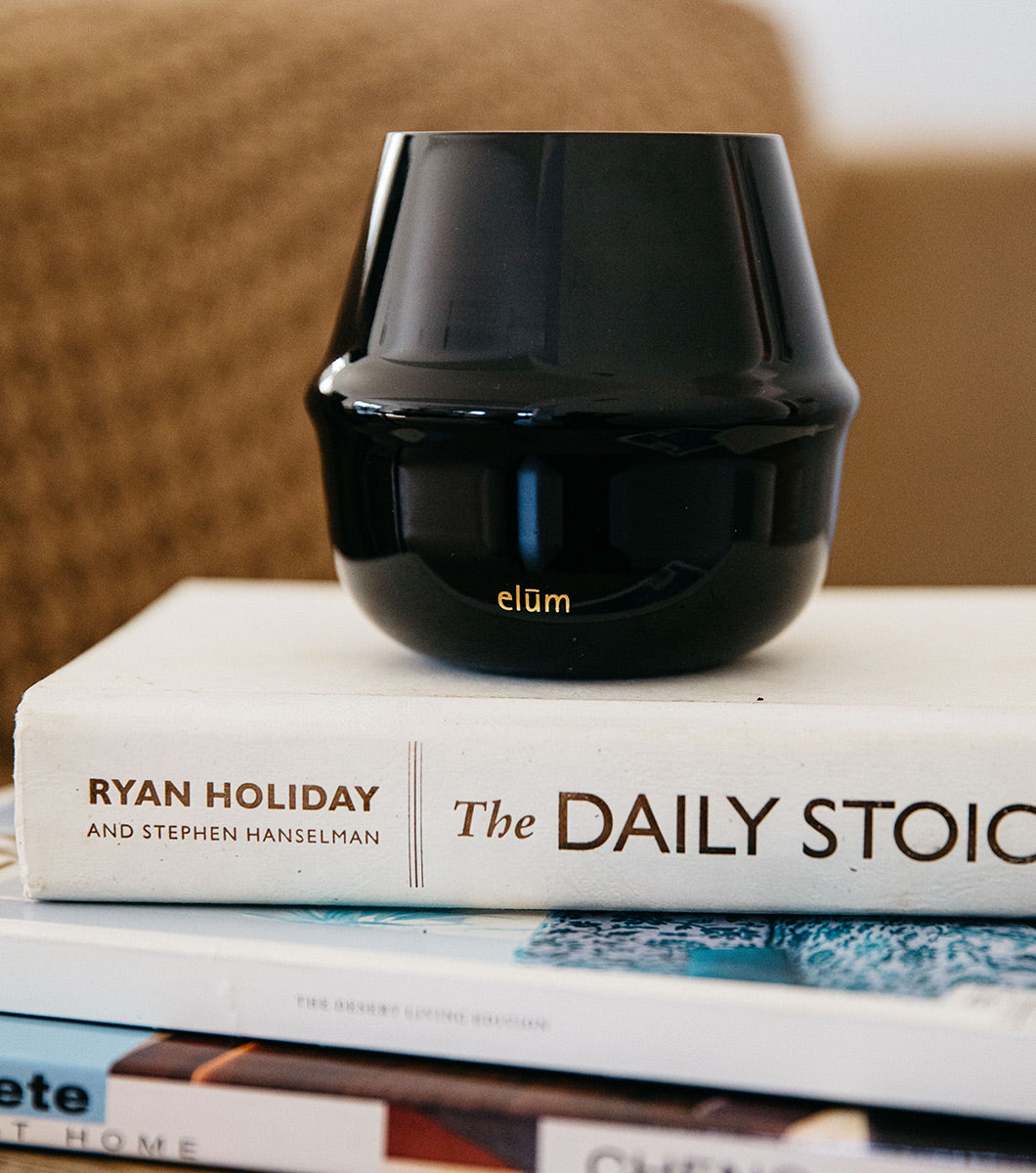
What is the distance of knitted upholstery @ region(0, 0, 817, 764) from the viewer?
708 millimetres

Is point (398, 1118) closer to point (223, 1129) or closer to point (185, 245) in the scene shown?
point (223, 1129)

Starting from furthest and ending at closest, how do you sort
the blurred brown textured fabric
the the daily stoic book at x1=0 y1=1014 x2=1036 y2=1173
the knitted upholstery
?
the blurred brown textured fabric < the knitted upholstery < the the daily stoic book at x1=0 y1=1014 x2=1036 y2=1173

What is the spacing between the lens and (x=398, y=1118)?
318 millimetres

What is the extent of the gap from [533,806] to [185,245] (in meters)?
0.50

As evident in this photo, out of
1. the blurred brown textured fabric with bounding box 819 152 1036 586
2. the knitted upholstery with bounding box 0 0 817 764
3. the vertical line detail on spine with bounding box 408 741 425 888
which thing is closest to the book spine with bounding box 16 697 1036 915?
the vertical line detail on spine with bounding box 408 741 425 888

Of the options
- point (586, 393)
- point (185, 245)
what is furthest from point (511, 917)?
point (185, 245)

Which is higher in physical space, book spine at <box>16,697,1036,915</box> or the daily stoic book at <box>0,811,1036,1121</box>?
book spine at <box>16,697,1036,915</box>

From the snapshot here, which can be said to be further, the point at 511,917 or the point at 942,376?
the point at 942,376

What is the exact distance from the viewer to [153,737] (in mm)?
377

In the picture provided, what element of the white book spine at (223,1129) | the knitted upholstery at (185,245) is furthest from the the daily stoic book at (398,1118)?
the knitted upholstery at (185,245)

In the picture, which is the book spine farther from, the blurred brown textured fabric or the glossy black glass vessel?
the blurred brown textured fabric

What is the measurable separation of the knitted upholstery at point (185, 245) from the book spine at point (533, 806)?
0.35 m

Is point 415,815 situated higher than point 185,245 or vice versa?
point 185,245

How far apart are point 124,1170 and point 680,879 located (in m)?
0.16
